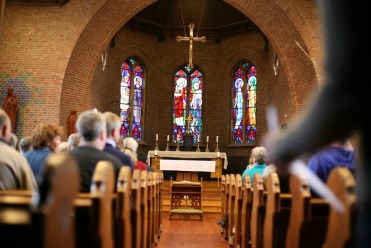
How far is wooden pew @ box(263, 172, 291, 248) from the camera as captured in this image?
3.60 metres

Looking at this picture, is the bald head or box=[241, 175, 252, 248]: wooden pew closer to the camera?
the bald head

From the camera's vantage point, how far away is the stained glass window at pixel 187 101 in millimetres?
20859

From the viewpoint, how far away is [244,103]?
67.2ft

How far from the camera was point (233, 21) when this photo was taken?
67.0ft

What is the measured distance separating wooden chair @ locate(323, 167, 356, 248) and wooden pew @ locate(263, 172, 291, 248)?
3.62 feet

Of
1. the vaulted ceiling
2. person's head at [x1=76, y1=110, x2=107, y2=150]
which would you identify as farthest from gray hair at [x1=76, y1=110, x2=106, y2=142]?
the vaulted ceiling

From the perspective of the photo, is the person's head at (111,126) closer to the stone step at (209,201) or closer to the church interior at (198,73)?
the stone step at (209,201)

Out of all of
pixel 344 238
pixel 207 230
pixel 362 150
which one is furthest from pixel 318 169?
pixel 207 230

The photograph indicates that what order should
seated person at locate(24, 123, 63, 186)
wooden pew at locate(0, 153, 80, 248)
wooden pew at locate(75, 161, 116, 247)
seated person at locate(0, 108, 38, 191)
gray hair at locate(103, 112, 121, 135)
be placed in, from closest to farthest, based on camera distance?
wooden pew at locate(0, 153, 80, 248), wooden pew at locate(75, 161, 116, 247), seated person at locate(0, 108, 38, 191), seated person at locate(24, 123, 63, 186), gray hair at locate(103, 112, 121, 135)

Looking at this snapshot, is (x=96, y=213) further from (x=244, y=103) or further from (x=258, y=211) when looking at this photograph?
(x=244, y=103)

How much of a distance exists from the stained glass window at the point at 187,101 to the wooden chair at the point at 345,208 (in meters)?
18.3

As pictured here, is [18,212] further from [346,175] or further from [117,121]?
[117,121]

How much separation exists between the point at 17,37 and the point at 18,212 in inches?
485

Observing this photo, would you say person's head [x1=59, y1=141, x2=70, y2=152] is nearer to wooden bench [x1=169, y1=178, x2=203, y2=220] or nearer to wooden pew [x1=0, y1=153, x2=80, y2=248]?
wooden pew [x1=0, y1=153, x2=80, y2=248]
